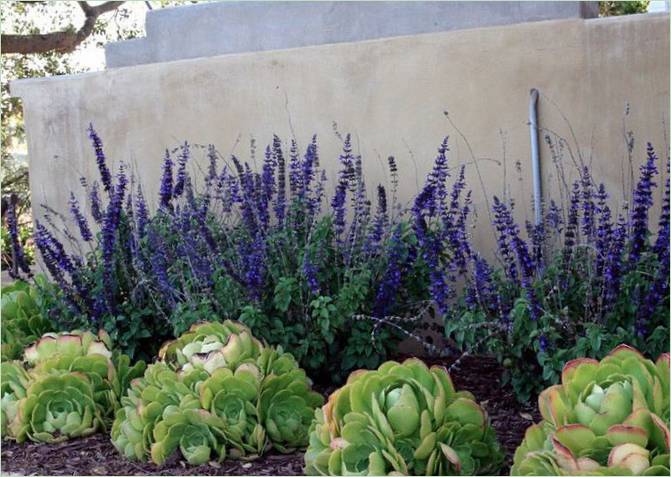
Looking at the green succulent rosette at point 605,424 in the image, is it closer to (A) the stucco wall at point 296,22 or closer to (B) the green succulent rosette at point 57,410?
(B) the green succulent rosette at point 57,410

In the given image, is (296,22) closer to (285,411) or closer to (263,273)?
(263,273)

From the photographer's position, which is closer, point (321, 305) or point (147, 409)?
point (147, 409)

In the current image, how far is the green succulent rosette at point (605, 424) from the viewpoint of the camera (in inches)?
95.7

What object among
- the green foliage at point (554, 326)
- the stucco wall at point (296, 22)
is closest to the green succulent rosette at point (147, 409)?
the green foliage at point (554, 326)

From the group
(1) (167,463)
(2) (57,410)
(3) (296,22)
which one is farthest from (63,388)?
(3) (296,22)

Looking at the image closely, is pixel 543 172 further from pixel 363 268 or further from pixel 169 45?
pixel 169 45

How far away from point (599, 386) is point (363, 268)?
1.65 m

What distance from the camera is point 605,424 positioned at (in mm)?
2521

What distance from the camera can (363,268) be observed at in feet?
13.5

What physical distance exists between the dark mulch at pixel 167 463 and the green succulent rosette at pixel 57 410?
2.0 inches

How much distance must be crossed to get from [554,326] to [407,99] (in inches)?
74.4

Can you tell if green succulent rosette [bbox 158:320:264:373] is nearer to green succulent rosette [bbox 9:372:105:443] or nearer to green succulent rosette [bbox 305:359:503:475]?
green succulent rosette [bbox 9:372:105:443]

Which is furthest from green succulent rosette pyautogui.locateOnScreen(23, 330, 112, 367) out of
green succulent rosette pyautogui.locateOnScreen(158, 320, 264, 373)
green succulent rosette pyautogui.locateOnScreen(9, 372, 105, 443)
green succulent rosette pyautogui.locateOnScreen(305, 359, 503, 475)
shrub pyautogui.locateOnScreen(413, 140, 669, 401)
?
shrub pyautogui.locateOnScreen(413, 140, 669, 401)

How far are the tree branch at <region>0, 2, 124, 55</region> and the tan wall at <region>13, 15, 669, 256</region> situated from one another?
4692 mm
